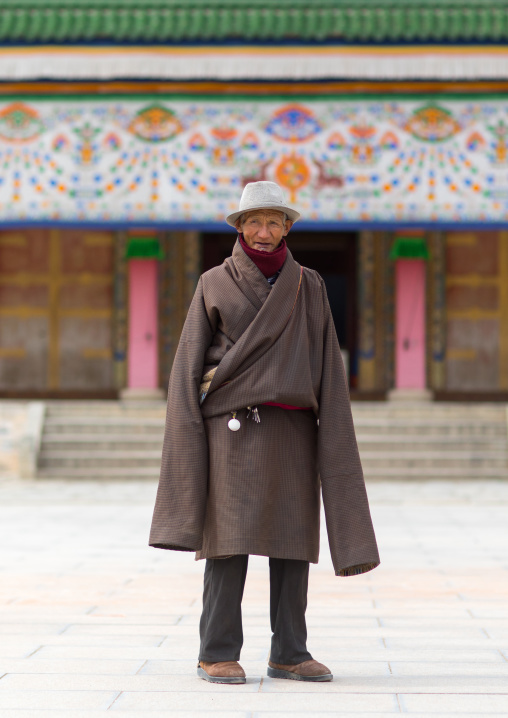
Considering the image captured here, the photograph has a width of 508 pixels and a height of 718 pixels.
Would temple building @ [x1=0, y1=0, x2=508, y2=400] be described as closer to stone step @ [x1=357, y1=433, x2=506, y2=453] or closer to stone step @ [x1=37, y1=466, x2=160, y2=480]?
stone step @ [x1=357, y1=433, x2=506, y2=453]

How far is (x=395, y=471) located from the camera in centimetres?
1183

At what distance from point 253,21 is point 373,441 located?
4.85 m

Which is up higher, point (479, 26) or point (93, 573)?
point (479, 26)

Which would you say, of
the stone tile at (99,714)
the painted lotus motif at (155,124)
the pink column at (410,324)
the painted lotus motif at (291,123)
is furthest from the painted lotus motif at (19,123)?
the stone tile at (99,714)

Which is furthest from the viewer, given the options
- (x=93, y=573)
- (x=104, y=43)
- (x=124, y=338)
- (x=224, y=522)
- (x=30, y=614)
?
(x=124, y=338)

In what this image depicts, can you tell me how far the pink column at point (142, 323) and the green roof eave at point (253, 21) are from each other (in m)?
2.88

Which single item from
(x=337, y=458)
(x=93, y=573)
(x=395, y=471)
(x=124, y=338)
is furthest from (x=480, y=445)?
(x=337, y=458)

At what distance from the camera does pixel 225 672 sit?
3.63 meters

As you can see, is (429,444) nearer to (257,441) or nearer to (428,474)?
(428,474)


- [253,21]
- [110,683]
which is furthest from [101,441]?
[110,683]

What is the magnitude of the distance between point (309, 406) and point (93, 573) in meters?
2.82

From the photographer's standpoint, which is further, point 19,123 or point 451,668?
point 19,123

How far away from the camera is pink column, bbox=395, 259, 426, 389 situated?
1409 cm

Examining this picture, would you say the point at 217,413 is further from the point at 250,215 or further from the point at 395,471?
the point at 395,471
